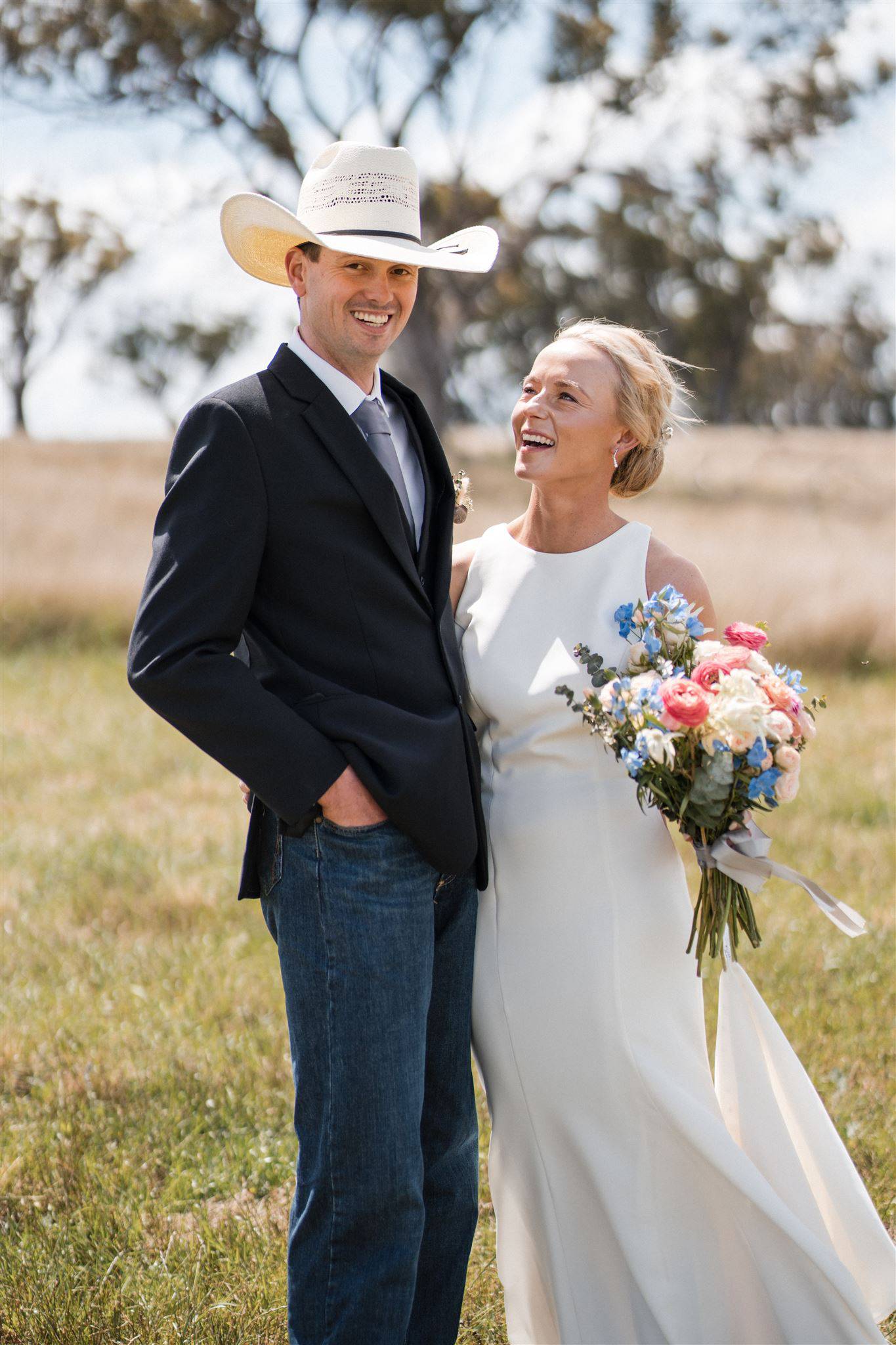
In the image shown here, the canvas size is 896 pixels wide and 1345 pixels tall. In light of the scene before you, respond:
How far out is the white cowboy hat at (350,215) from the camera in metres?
2.80

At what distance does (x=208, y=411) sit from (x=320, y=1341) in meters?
1.92

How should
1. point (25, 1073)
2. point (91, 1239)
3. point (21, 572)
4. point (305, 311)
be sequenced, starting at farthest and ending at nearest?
point (21, 572), point (25, 1073), point (91, 1239), point (305, 311)

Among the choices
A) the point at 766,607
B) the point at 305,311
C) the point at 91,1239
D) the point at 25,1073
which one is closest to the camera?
the point at 305,311

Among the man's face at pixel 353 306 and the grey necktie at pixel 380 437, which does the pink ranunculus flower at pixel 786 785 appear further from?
the man's face at pixel 353 306

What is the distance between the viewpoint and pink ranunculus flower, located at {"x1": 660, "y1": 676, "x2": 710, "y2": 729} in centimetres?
281

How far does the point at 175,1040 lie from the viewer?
16.2ft


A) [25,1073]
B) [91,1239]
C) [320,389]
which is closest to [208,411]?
[320,389]

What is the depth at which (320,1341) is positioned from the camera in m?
2.70

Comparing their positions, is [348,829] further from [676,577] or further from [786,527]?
[786,527]

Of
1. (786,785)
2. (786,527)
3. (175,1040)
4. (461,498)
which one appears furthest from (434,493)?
(786,527)

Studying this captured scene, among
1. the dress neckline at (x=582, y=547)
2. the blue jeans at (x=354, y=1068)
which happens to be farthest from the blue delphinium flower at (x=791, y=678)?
the blue jeans at (x=354, y=1068)

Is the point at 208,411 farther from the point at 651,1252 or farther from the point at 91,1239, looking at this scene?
the point at 91,1239

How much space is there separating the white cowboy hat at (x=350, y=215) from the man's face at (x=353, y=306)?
0.16ft

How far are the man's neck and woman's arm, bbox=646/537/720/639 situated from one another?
0.89m
